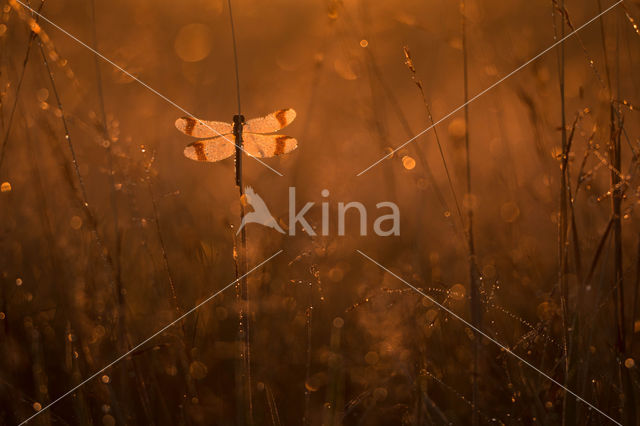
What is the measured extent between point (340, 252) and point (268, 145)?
697mm

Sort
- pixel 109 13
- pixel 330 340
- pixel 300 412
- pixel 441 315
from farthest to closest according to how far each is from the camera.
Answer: pixel 109 13 < pixel 330 340 < pixel 441 315 < pixel 300 412

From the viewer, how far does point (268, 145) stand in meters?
2.16

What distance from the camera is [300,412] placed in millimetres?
1045

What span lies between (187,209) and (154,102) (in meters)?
0.98

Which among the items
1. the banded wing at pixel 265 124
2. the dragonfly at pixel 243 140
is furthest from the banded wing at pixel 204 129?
the banded wing at pixel 265 124

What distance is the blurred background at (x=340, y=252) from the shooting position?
0.94m

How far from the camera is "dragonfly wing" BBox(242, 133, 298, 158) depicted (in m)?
2.09

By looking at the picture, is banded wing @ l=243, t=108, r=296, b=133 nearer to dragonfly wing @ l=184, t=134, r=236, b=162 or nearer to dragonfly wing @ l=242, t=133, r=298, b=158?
dragonfly wing @ l=242, t=133, r=298, b=158

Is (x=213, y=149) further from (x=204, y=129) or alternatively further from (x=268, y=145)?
(x=268, y=145)

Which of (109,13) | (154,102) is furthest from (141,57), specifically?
(109,13)

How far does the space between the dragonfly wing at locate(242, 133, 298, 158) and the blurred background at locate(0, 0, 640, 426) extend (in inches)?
4.2

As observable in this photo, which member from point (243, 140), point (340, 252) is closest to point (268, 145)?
point (243, 140)

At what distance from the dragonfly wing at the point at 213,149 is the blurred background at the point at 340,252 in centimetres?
10

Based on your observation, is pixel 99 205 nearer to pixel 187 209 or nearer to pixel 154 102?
pixel 187 209
